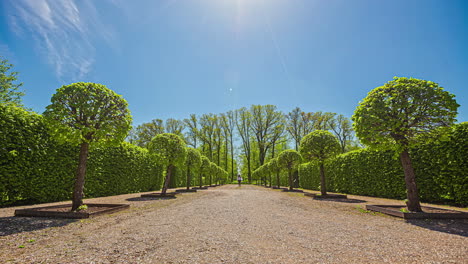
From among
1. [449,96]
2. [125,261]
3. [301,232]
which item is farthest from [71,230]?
[449,96]

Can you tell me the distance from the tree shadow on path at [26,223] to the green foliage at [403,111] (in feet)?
30.1

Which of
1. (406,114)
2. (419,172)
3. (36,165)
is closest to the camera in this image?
(406,114)

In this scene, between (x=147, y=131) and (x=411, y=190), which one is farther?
(x=147, y=131)

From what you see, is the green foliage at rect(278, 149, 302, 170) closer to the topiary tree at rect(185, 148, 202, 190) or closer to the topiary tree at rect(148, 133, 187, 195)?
the topiary tree at rect(185, 148, 202, 190)

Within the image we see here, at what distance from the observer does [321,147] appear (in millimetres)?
11703

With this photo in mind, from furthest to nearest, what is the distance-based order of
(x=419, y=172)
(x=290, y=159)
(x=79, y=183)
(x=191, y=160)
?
(x=290, y=159), (x=191, y=160), (x=419, y=172), (x=79, y=183)

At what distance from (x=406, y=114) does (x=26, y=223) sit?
35.1 ft

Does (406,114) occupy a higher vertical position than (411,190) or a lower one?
higher

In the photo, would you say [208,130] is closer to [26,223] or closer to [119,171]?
[119,171]

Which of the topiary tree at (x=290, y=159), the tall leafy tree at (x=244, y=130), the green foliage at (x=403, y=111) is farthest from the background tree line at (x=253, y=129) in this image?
the green foliage at (x=403, y=111)

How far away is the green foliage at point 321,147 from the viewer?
38.2 feet

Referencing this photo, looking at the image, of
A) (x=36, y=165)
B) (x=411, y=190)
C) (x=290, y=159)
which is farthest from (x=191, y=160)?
(x=411, y=190)

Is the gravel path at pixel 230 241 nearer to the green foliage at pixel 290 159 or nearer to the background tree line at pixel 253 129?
the green foliage at pixel 290 159

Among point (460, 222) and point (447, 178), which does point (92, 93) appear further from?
point (447, 178)
